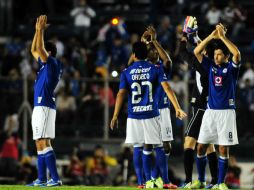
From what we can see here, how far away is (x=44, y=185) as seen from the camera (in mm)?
21016

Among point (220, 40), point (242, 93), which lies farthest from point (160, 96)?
point (242, 93)

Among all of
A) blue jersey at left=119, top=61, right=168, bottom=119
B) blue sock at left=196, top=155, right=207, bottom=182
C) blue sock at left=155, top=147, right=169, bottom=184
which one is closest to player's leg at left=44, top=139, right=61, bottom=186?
blue jersey at left=119, top=61, right=168, bottom=119

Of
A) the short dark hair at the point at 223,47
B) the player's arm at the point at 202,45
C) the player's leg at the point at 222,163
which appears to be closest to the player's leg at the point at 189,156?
the player's leg at the point at 222,163

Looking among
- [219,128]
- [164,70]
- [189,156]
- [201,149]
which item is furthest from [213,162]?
[164,70]

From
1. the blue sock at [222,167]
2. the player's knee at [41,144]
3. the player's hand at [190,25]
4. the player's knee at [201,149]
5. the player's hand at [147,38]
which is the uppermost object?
the player's hand at [190,25]

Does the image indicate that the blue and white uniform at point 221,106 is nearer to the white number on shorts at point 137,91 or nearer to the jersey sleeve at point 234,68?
the jersey sleeve at point 234,68

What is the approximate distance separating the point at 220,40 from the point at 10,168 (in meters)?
10.3

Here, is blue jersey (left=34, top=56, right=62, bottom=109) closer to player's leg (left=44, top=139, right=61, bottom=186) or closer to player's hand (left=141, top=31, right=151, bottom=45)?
player's leg (left=44, top=139, right=61, bottom=186)

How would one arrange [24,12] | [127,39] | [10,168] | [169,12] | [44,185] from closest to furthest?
[44,185] < [10,168] < [127,39] < [169,12] < [24,12]

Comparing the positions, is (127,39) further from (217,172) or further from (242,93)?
(217,172)

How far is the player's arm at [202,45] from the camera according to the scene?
66.9 ft

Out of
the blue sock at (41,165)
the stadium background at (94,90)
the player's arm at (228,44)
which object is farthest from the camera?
the stadium background at (94,90)

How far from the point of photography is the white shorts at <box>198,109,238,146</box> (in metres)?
20.5

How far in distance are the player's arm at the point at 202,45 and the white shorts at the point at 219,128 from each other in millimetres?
937
